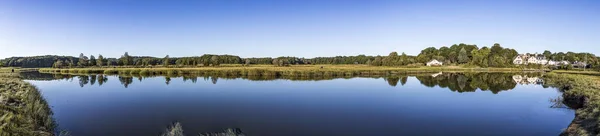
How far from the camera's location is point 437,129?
12.9 meters

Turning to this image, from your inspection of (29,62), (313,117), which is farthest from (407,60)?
(29,62)

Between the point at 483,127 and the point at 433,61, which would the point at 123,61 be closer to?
the point at 433,61

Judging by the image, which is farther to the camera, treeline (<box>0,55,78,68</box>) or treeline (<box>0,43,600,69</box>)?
treeline (<box>0,55,78,68</box>)

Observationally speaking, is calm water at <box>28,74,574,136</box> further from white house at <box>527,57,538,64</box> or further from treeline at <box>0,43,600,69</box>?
white house at <box>527,57,538,64</box>

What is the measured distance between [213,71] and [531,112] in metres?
48.7

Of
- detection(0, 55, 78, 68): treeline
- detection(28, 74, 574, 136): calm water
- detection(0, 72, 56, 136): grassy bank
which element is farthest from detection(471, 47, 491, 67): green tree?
detection(0, 55, 78, 68): treeline

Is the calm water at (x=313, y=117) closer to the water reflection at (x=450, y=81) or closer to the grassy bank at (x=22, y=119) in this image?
the grassy bank at (x=22, y=119)

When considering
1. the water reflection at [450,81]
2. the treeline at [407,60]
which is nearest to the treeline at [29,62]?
the treeline at [407,60]

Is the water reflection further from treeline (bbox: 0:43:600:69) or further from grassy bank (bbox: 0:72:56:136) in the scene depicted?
treeline (bbox: 0:43:600:69)

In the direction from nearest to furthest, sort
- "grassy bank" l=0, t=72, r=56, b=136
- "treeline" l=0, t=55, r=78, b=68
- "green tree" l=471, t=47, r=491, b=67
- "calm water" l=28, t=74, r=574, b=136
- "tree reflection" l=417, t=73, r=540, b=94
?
"grassy bank" l=0, t=72, r=56, b=136, "calm water" l=28, t=74, r=574, b=136, "tree reflection" l=417, t=73, r=540, b=94, "green tree" l=471, t=47, r=491, b=67, "treeline" l=0, t=55, r=78, b=68

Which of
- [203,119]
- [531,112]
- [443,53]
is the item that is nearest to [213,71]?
[203,119]

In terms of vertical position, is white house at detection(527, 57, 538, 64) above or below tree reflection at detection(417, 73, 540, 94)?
above

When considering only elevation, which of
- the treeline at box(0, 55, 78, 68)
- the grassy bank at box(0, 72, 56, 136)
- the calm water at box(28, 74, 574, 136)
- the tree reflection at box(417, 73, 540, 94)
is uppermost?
the treeline at box(0, 55, 78, 68)

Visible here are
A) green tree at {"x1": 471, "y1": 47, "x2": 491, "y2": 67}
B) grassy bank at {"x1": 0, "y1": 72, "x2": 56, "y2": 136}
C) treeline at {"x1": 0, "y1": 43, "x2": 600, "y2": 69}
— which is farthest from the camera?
treeline at {"x1": 0, "y1": 43, "x2": 600, "y2": 69}
